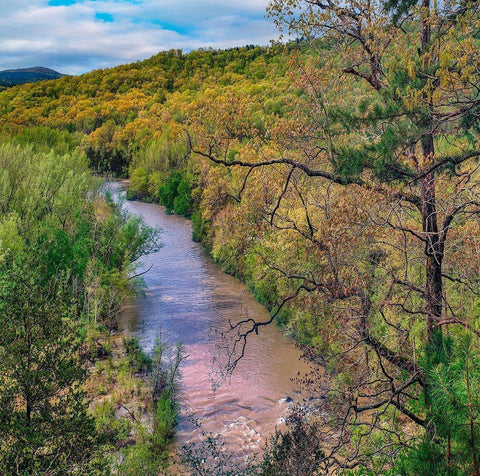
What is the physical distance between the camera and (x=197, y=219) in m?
37.2

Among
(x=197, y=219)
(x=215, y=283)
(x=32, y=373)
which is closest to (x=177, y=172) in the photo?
(x=197, y=219)

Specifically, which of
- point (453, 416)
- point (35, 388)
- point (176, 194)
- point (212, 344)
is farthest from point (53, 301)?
point (176, 194)

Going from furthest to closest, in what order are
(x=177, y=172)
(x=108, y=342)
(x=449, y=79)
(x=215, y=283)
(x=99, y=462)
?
(x=177, y=172)
(x=215, y=283)
(x=108, y=342)
(x=99, y=462)
(x=449, y=79)

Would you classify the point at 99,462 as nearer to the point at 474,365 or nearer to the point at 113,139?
the point at 474,365

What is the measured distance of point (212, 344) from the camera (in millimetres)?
21938

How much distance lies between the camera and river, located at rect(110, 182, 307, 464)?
16219 millimetres

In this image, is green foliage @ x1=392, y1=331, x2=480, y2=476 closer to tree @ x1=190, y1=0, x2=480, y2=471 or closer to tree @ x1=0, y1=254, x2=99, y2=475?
tree @ x1=190, y1=0, x2=480, y2=471

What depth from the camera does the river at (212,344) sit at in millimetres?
16219

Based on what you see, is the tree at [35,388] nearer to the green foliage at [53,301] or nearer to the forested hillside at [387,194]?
the green foliage at [53,301]

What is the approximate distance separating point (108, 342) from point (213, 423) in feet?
24.2

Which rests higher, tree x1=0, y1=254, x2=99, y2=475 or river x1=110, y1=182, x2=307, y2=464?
tree x1=0, y1=254, x2=99, y2=475

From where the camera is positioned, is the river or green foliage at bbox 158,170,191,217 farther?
green foliage at bbox 158,170,191,217

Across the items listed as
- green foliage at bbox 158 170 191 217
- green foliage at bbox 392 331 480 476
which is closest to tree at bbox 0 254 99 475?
green foliage at bbox 392 331 480 476

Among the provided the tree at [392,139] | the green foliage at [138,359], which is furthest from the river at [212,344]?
the tree at [392,139]
